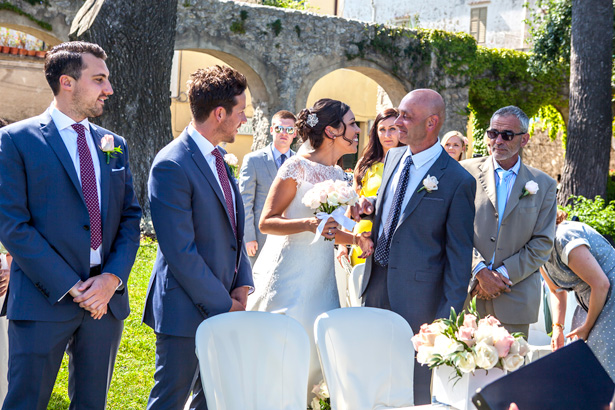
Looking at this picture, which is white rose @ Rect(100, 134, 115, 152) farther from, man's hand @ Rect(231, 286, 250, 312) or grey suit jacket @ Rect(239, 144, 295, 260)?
grey suit jacket @ Rect(239, 144, 295, 260)

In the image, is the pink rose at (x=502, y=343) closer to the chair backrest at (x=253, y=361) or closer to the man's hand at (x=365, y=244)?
the chair backrest at (x=253, y=361)

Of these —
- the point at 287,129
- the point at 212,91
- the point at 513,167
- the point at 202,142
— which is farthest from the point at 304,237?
the point at 287,129

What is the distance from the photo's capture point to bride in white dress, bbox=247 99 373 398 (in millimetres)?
3539

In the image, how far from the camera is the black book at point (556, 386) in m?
1.72

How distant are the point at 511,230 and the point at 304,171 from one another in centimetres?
132

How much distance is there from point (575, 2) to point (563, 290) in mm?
8194

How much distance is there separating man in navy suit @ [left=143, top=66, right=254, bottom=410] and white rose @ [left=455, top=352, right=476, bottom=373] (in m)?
1.13

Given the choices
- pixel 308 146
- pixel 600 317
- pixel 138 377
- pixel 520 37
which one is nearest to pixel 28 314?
pixel 308 146

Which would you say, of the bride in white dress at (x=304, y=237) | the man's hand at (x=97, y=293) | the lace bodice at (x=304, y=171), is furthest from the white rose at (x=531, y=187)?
the man's hand at (x=97, y=293)

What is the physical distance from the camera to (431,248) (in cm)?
335

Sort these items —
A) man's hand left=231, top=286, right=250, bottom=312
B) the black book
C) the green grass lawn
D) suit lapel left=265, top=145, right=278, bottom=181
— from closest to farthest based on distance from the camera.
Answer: the black book < man's hand left=231, top=286, right=250, bottom=312 < the green grass lawn < suit lapel left=265, top=145, right=278, bottom=181

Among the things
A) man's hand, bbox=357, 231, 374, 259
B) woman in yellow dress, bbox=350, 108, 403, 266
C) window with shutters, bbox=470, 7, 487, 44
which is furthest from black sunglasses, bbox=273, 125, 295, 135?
window with shutters, bbox=470, 7, 487, 44

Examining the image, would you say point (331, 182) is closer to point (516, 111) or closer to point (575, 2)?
point (516, 111)

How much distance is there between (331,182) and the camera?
134 inches
